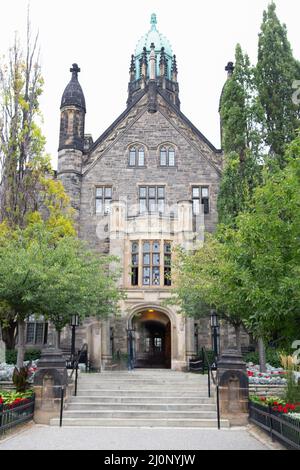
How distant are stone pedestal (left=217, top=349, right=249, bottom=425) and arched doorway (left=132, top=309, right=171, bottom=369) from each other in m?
12.1

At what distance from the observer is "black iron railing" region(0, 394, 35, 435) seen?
9094mm

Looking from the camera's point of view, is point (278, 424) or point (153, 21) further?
point (153, 21)

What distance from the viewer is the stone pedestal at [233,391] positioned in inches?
446

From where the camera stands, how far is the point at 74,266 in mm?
14453

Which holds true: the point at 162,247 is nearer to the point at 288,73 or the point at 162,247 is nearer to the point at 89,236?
the point at 89,236

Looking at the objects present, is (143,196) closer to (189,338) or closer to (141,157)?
(141,157)

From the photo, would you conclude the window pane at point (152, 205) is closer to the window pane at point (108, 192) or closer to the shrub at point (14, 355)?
the window pane at point (108, 192)

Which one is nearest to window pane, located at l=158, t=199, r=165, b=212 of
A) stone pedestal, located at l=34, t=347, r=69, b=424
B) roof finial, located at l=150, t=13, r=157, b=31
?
stone pedestal, located at l=34, t=347, r=69, b=424

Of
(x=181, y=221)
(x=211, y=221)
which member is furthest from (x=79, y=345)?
(x=211, y=221)

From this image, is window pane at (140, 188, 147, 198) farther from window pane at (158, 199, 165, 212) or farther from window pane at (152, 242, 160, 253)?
window pane at (152, 242, 160, 253)

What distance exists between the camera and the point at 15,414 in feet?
32.6

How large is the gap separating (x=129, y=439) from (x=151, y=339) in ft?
61.4

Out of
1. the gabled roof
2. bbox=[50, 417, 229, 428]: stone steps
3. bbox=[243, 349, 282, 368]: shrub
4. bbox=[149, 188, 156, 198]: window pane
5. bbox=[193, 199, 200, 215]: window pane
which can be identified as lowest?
bbox=[50, 417, 229, 428]: stone steps

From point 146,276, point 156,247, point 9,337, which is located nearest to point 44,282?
point 9,337
